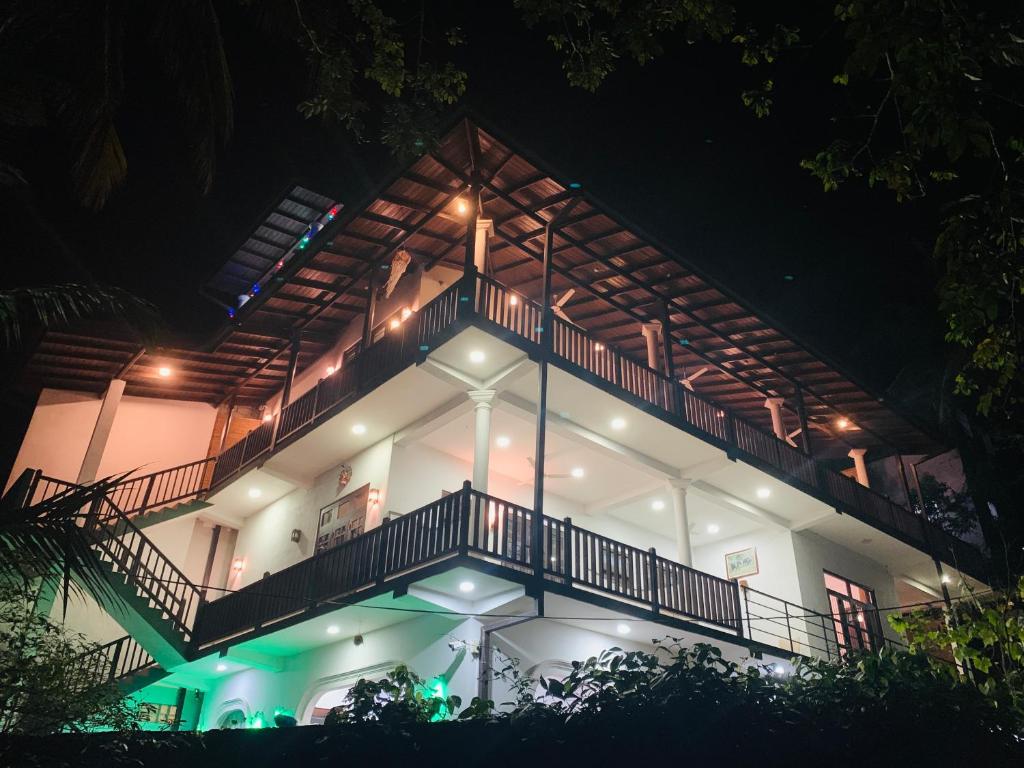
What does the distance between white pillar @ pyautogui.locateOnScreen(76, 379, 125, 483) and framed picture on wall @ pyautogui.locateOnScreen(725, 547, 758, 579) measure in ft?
51.8

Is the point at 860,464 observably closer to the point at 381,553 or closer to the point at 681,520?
the point at 681,520

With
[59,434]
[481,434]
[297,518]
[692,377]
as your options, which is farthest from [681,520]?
[59,434]

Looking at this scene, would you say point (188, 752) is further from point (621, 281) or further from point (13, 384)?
point (13, 384)

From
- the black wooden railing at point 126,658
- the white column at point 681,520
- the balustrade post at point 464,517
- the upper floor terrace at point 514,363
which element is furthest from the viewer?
the white column at point 681,520

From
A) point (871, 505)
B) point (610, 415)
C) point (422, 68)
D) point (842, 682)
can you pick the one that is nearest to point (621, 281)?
point (610, 415)

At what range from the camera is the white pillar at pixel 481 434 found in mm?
12539

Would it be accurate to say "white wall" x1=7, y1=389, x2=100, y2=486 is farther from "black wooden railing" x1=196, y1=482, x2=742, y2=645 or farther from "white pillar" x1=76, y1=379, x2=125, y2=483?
"black wooden railing" x1=196, y1=482, x2=742, y2=645

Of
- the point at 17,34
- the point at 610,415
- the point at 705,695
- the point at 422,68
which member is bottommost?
the point at 705,695

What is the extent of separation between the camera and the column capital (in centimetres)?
1358

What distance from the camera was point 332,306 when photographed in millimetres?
19188

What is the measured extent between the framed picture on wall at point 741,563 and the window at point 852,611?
1.92 meters

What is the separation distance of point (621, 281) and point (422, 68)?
1125cm

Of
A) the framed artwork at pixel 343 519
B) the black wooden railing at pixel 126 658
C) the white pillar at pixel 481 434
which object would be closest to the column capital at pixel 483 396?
the white pillar at pixel 481 434

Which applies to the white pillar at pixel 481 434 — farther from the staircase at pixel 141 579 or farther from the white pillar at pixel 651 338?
the staircase at pixel 141 579
